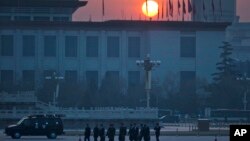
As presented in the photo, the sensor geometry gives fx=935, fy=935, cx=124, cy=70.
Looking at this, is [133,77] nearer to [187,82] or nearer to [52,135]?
[187,82]

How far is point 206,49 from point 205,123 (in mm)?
64454

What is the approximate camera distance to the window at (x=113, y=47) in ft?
409

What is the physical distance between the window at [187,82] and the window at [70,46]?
48.2 feet

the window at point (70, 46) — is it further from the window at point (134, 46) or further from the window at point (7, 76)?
the window at point (7, 76)

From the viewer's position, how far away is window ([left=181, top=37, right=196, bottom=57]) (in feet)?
405

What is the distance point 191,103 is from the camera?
101 metres

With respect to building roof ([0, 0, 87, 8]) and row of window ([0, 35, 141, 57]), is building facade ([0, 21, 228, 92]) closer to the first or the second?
row of window ([0, 35, 141, 57])

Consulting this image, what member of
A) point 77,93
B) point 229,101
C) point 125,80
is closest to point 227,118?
point 229,101

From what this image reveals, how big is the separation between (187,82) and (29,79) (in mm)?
20498

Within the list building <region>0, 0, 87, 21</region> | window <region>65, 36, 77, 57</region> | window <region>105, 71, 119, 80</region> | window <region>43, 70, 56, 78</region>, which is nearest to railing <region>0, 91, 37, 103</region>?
window <region>105, 71, 119, 80</region>

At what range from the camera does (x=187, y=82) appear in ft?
368

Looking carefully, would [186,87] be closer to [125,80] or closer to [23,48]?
[125,80]

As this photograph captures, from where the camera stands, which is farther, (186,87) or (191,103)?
(186,87)

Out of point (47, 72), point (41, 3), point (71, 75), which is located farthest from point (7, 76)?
point (41, 3)
